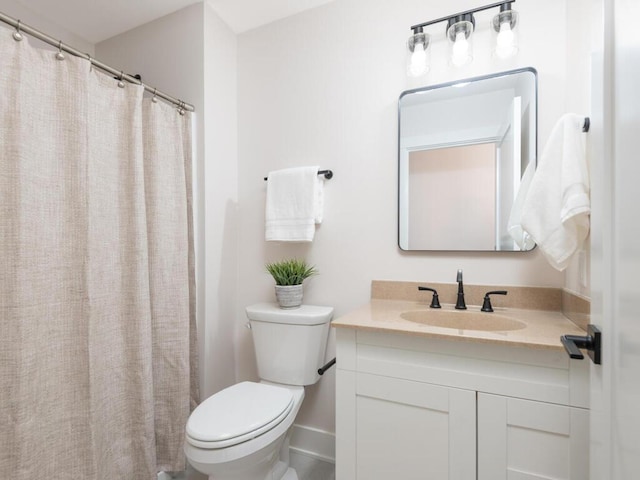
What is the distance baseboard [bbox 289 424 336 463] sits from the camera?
5.42ft

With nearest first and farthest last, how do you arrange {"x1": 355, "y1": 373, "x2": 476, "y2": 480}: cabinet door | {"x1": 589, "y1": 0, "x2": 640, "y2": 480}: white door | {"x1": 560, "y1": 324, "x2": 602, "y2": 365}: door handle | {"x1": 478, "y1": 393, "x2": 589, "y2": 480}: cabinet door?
1. {"x1": 589, "y1": 0, "x2": 640, "y2": 480}: white door
2. {"x1": 560, "y1": 324, "x2": 602, "y2": 365}: door handle
3. {"x1": 478, "y1": 393, "x2": 589, "y2": 480}: cabinet door
4. {"x1": 355, "y1": 373, "x2": 476, "y2": 480}: cabinet door

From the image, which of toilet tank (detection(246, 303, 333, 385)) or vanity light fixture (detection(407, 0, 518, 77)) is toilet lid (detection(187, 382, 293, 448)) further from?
vanity light fixture (detection(407, 0, 518, 77))

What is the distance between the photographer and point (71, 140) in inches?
45.3

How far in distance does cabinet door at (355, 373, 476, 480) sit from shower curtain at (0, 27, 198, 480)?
904 mm

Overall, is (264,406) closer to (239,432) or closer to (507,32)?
(239,432)

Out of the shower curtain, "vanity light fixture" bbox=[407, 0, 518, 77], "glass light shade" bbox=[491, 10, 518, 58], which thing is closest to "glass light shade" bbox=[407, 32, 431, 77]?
"vanity light fixture" bbox=[407, 0, 518, 77]

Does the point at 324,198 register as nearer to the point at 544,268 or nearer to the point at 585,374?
the point at 544,268

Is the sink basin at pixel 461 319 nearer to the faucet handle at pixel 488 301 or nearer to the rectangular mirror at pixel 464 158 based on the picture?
the faucet handle at pixel 488 301

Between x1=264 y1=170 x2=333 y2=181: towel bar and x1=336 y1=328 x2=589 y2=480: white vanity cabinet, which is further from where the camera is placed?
x1=264 y1=170 x2=333 y2=181: towel bar

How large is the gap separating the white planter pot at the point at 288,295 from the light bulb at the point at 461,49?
1.26m

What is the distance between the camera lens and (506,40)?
129cm

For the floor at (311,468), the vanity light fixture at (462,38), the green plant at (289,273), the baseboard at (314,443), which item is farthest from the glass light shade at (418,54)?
the floor at (311,468)

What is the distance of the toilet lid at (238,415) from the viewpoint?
1072mm

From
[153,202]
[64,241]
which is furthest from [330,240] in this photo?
[64,241]
